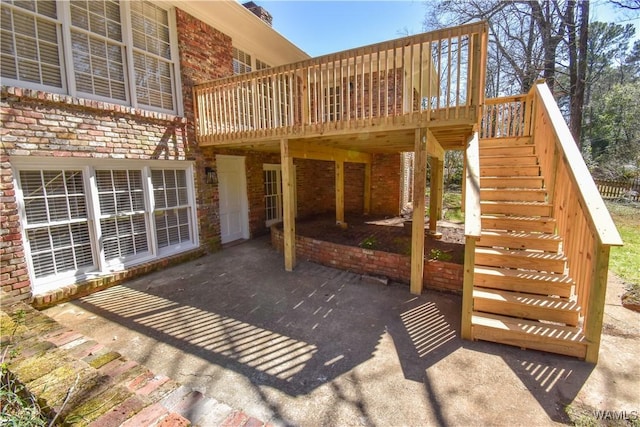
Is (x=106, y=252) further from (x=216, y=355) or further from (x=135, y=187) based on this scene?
(x=216, y=355)

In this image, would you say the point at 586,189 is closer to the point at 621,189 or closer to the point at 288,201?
the point at 288,201

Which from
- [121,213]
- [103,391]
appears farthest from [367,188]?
[103,391]

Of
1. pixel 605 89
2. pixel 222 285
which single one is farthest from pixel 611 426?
pixel 605 89

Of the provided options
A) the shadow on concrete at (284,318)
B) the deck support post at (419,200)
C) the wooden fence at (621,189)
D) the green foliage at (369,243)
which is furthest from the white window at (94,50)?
the wooden fence at (621,189)

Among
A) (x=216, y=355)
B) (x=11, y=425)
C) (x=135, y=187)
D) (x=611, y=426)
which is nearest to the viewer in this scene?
(x=11, y=425)

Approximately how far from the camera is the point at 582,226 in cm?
299

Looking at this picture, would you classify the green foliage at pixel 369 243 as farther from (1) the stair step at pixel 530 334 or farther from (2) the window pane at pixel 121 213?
(2) the window pane at pixel 121 213

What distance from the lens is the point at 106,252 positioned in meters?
4.80

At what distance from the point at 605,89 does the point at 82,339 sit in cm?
4070

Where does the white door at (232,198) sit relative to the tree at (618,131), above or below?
below

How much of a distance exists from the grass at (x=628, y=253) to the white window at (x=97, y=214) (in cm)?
790

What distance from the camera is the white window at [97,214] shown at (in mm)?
3959

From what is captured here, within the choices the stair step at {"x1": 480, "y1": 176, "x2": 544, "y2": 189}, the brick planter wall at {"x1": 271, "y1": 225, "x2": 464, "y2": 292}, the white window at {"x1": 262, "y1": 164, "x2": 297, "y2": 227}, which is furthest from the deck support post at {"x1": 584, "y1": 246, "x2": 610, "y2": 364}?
the white window at {"x1": 262, "y1": 164, "x2": 297, "y2": 227}

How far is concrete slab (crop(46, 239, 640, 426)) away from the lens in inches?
90.1
